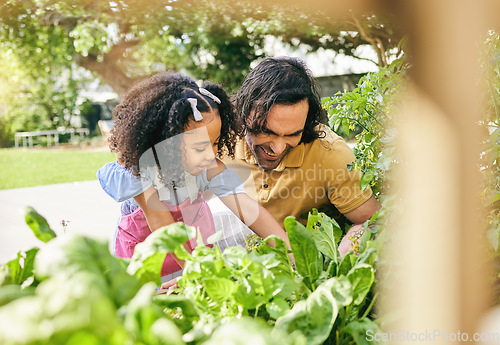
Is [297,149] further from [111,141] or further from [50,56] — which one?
[50,56]

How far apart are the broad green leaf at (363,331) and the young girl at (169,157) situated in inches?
25.1

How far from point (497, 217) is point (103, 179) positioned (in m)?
1.18

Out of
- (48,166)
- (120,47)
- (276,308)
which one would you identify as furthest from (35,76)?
(276,308)

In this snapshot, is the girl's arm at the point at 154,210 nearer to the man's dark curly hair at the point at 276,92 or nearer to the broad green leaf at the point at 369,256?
the man's dark curly hair at the point at 276,92

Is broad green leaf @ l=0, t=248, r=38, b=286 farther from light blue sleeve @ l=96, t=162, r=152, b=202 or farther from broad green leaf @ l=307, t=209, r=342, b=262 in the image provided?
light blue sleeve @ l=96, t=162, r=152, b=202

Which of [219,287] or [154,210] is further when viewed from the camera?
[154,210]

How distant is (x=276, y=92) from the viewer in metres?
1.64

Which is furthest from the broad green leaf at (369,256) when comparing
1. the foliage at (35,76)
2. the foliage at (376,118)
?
the foliage at (35,76)

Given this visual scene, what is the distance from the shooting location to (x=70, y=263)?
1.67ft

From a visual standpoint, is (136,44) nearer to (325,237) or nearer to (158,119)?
(158,119)

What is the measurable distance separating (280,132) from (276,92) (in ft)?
0.48

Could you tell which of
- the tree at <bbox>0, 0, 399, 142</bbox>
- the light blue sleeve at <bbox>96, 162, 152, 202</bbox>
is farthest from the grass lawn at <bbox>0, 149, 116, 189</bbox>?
the light blue sleeve at <bbox>96, 162, 152, 202</bbox>

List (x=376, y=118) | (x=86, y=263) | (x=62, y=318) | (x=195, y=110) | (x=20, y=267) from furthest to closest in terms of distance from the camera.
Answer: (x=195, y=110)
(x=376, y=118)
(x=20, y=267)
(x=86, y=263)
(x=62, y=318)

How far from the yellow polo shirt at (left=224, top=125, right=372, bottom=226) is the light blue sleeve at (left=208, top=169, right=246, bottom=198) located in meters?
0.18
